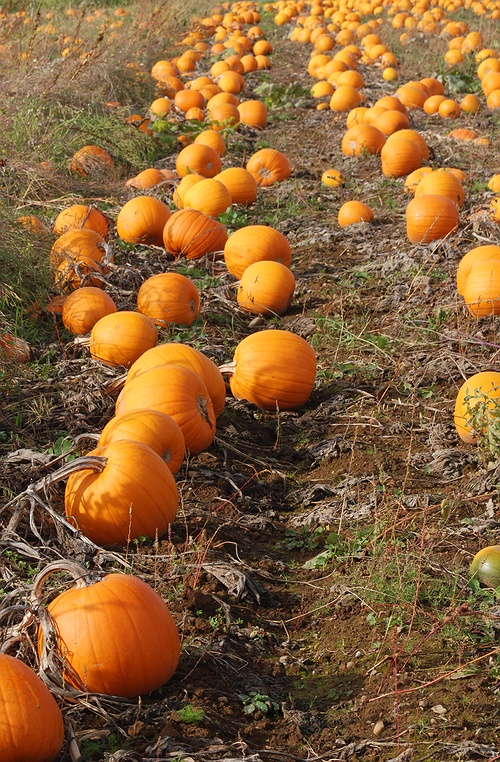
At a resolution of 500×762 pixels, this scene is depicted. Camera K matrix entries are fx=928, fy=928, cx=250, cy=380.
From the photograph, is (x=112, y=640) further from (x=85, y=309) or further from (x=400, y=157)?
(x=400, y=157)

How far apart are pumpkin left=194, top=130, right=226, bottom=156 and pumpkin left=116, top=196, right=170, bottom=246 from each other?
10.2 ft

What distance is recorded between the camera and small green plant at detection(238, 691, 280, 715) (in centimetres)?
315

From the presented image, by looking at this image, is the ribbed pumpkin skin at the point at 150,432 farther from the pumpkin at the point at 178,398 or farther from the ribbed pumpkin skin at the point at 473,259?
the ribbed pumpkin skin at the point at 473,259

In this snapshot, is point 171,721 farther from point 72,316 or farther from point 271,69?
point 271,69

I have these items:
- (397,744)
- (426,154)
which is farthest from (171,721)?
(426,154)

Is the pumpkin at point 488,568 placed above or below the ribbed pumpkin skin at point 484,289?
above

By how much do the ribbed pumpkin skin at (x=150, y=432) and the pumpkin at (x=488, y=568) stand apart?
1.52m

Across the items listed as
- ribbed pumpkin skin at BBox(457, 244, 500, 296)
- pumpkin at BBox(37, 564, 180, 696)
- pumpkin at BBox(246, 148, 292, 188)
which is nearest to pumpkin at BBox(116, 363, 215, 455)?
pumpkin at BBox(37, 564, 180, 696)

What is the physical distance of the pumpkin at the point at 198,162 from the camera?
9.74m

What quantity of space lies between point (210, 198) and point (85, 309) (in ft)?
8.94

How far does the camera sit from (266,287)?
6840 mm

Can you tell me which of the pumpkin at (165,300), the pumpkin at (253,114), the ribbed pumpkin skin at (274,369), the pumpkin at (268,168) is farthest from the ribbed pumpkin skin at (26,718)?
the pumpkin at (253,114)

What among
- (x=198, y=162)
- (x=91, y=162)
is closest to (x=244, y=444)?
(x=198, y=162)

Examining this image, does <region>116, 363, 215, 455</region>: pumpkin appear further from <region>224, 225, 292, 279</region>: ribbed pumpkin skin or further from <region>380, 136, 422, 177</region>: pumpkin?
<region>380, 136, 422, 177</region>: pumpkin
